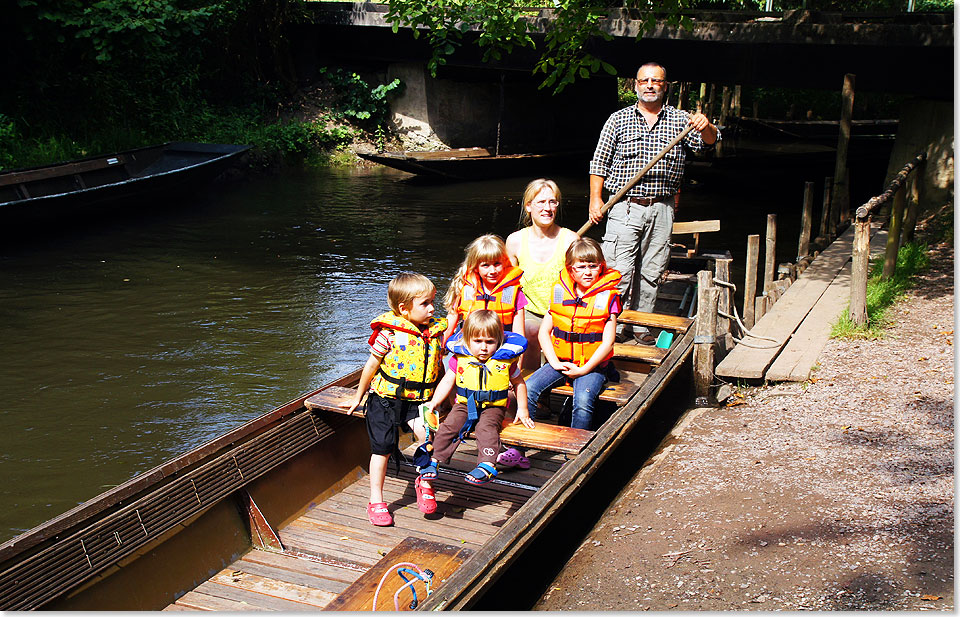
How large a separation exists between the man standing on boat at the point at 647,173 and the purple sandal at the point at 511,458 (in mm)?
1763

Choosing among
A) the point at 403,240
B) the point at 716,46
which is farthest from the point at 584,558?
the point at 716,46

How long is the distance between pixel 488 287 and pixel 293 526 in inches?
73.9

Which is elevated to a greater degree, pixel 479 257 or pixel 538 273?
pixel 479 257

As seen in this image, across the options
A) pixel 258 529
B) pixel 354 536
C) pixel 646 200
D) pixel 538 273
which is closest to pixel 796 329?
pixel 646 200

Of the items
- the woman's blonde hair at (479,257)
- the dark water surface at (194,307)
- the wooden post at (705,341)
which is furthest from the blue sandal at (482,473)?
the dark water surface at (194,307)

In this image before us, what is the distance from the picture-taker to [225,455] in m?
5.11

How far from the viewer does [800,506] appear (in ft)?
16.5

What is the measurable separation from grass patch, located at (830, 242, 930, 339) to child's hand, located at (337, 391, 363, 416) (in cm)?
427

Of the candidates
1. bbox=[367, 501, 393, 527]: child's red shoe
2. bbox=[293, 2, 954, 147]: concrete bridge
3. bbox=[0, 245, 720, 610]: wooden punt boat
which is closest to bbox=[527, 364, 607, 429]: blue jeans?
bbox=[0, 245, 720, 610]: wooden punt boat

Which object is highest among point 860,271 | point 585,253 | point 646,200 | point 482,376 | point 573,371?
point 646,200

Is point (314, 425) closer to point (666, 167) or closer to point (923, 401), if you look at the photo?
point (666, 167)

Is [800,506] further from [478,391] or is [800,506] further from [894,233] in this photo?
[894,233]

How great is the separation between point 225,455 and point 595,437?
2125 mm

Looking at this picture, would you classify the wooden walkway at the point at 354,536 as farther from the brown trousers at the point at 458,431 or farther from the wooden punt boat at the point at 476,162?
the wooden punt boat at the point at 476,162
